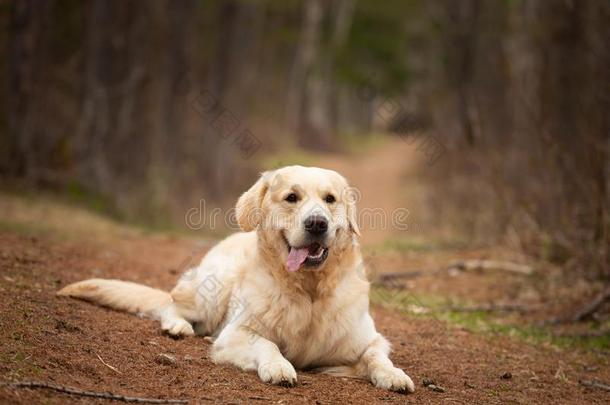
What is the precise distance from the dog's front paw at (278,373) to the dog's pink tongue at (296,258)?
0.56 meters

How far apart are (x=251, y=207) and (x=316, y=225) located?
0.66 m

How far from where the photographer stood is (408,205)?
15562 mm

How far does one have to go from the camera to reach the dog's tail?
4758 mm

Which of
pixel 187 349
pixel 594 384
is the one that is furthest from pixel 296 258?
pixel 594 384

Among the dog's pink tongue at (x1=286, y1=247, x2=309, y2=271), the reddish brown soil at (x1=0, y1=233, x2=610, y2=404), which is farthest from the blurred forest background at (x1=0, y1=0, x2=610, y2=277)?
the dog's pink tongue at (x1=286, y1=247, x2=309, y2=271)

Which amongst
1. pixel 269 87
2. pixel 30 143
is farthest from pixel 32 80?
pixel 269 87

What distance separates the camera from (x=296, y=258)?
12.8 ft

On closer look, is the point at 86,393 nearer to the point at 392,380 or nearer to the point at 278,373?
the point at 278,373

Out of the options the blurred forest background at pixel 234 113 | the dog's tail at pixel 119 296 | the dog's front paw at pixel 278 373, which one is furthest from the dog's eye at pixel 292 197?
the blurred forest background at pixel 234 113

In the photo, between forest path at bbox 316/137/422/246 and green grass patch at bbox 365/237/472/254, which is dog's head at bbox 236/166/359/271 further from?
green grass patch at bbox 365/237/472/254

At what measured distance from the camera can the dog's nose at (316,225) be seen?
12.5 feet

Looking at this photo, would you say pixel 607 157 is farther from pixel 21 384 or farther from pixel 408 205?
pixel 408 205

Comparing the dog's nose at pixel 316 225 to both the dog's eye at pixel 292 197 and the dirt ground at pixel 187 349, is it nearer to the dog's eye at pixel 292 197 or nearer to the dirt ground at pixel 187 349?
the dog's eye at pixel 292 197

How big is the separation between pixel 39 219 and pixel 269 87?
20820mm
